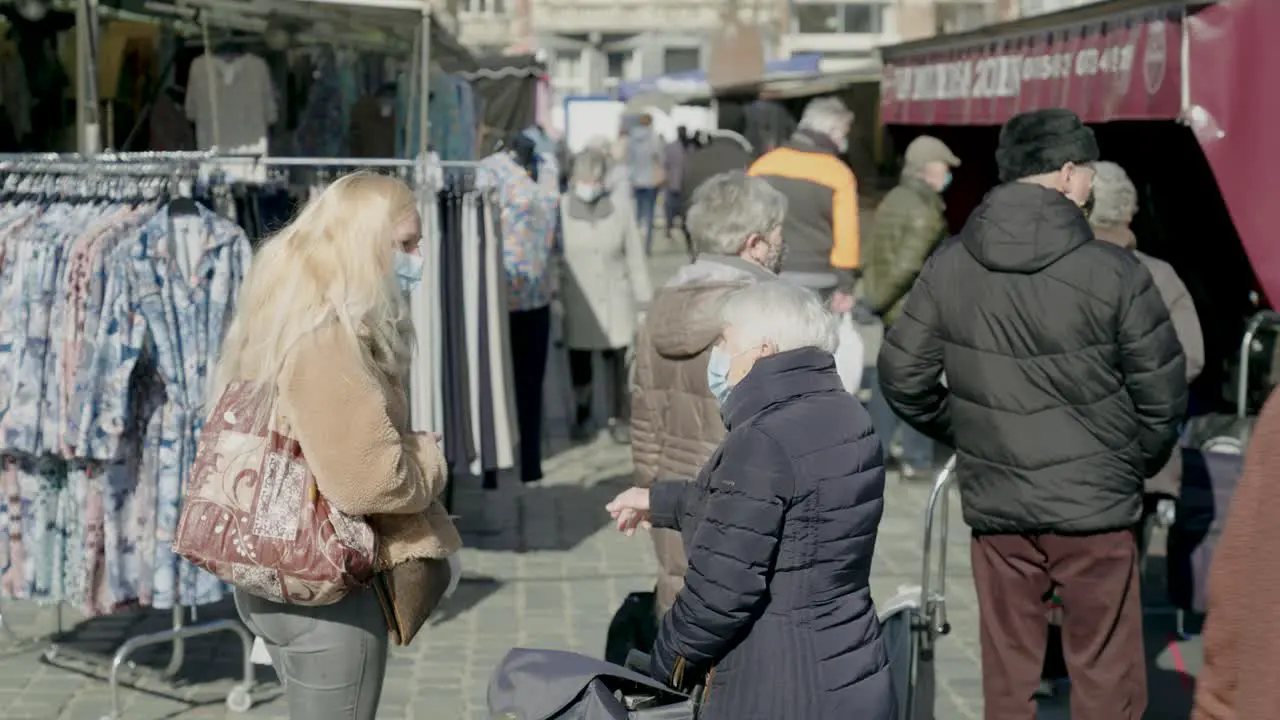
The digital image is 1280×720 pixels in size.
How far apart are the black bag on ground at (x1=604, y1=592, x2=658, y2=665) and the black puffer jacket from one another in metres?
0.95

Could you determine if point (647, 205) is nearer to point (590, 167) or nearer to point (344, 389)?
point (590, 167)

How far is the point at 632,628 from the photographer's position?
5055 mm

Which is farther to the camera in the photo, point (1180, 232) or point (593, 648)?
point (1180, 232)

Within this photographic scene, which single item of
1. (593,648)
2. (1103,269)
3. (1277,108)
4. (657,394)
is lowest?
(593,648)

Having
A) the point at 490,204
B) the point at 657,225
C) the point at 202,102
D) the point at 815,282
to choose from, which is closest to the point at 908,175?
the point at 815,282

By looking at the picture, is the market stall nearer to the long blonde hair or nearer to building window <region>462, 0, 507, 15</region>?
the long blonde hair

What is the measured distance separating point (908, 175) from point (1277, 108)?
14.2ft

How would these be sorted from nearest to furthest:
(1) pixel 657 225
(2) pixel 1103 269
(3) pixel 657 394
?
1. (2) pixel 1103 269
2. (3) pixel 657 394
3. (1) pixel 657 225

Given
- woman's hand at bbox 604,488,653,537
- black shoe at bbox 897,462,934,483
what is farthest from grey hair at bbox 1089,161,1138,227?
black shoe at bbox 897,462,934,483

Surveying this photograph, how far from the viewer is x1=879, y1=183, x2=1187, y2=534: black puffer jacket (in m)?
4.65

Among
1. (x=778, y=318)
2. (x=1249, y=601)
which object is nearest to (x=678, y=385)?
(x=778, y=318)

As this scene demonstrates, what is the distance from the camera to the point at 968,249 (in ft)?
16.0

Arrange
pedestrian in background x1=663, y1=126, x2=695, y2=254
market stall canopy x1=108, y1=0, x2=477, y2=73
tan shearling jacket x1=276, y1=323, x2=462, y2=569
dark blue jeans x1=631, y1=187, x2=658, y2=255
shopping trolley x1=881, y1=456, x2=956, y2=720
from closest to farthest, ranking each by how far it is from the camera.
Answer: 1. tan shearling jacket x1=276, y1=323, x2=462, y2=569
2. shopping trolley x1=881, y1=456, x2=956, y2=720
3. market stall canopy x1=108, y1=0, x2=477, y2=73
4. dark blue jeans x1=631, y1=187, x2=658, y2=255
5. pedestrian in background x1=663, y1=126, x2=695, y2=254

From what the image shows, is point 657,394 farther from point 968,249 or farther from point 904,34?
point 904,34
